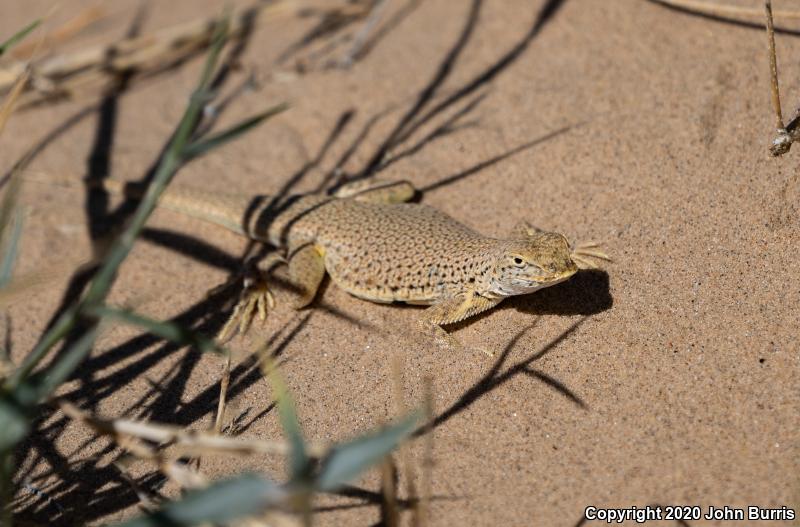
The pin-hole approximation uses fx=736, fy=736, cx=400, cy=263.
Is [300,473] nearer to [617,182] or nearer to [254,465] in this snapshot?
[254,465]

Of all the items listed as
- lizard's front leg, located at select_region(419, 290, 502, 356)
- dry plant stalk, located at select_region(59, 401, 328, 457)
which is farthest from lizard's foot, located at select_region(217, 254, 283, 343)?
dry plant stalk, located at select_region(59, 401, 328, 457)

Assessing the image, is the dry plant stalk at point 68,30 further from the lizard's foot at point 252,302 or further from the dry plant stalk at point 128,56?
the lizard's foot at point 252,302

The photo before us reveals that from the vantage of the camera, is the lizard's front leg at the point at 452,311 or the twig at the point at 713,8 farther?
the twig at the point at 713,8

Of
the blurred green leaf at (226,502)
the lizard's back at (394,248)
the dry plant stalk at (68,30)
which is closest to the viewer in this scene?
the blurred green leaf at (226,502)

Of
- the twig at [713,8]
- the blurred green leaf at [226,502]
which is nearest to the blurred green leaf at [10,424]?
the blurred green leaf at [226,502]

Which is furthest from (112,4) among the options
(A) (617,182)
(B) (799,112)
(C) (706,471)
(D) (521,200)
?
(C) (706,471)

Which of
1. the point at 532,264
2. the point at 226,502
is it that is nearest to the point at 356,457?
the point at 226,502
